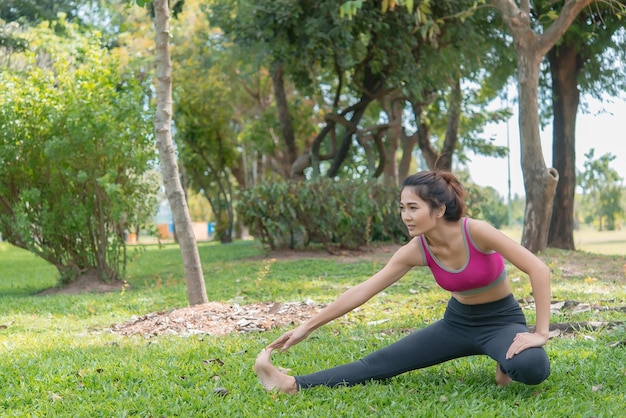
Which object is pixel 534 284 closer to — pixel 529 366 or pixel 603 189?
pixel 529 366

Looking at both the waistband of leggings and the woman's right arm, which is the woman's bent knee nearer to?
the waistband of leggings

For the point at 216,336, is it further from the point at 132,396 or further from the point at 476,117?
the point at 476,117

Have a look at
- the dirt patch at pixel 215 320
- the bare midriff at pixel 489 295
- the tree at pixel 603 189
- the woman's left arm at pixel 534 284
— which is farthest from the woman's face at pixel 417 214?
the tree at pixel 603 189

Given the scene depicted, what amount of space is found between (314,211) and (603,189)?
4171cm

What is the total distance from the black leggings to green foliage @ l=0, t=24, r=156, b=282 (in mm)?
5986

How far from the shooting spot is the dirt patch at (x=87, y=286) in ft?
33.1

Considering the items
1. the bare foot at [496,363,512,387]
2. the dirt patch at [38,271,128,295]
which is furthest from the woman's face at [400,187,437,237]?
the dirt patch at [38,271,128,295]

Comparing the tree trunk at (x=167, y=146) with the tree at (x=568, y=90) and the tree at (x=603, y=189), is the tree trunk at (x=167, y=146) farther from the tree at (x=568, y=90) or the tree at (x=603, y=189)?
the tree at (x=603, y=189)

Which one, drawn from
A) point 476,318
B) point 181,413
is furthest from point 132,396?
point 476,318

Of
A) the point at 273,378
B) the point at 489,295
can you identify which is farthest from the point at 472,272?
the point at 273,378

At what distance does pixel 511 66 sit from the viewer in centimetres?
1662

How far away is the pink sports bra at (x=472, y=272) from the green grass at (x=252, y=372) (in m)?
0.58

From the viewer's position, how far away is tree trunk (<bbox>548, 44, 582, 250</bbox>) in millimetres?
15289

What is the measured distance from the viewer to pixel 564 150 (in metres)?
15.2
